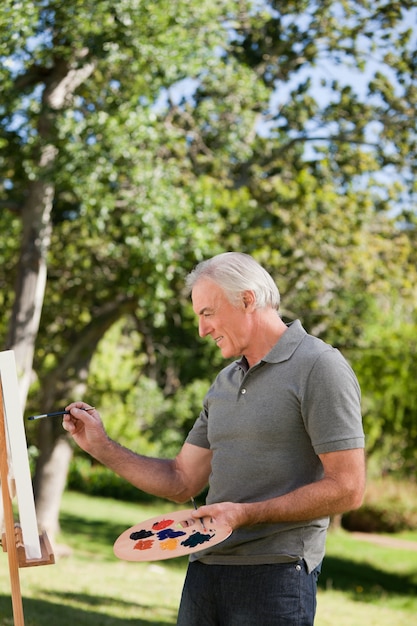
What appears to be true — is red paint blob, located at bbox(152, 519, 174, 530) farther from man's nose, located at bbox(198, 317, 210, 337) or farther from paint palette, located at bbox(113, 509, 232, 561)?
man's nose, located at bbox(198, 317, 210, 337)

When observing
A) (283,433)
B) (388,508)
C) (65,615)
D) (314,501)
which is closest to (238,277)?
(283,433)

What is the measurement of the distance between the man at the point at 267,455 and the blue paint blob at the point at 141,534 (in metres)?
0.14

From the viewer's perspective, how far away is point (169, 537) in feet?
8.25

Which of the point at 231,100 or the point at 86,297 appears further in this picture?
the point at 86,297

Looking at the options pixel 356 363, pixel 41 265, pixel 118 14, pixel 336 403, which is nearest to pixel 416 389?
pixel 356 363

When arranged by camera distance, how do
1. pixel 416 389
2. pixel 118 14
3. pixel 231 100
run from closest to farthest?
pixel 118 14, pixel 231 100, pixel 416 389

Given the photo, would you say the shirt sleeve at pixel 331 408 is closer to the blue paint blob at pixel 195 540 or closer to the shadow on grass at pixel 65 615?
the blue paint blob at pixel 195 540

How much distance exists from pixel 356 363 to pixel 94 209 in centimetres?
619

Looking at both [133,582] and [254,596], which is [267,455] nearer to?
[254,596]

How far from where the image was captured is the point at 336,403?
2424 millimetres

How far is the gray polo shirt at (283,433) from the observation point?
2434mm

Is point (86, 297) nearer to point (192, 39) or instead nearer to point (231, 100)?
point (231, 100)

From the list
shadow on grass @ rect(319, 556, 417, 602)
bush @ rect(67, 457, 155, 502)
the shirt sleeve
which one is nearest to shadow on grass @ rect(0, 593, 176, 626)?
the shirt sleeve

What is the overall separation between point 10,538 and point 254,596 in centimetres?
64
